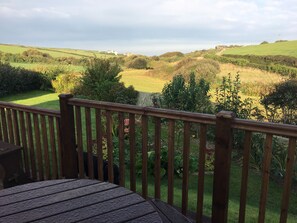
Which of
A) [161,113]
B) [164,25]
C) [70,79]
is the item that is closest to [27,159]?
[161,113]

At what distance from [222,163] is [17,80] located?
13.6 meters

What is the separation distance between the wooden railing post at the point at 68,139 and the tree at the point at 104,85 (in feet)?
20.1

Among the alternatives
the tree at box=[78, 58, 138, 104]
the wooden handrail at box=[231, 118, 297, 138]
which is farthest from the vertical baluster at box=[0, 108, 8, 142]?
the tree at box=[78, 58, 138, 104]

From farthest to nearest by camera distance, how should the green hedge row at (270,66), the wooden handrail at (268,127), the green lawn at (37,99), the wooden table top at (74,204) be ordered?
the green hedge row at (270,66) < the green lawn at (37,99) < the wooden handrail at (268,127) < the wooden table top at (74,204)

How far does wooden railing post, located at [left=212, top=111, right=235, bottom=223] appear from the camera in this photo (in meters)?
1.91

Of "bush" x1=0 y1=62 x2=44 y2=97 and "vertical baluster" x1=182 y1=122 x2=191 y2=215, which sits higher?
"vertical baluster" x1=182 y1=122 x2=191 y2=215

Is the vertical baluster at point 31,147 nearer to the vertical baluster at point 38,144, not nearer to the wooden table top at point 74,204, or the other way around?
the vertical baluster at point 38,144

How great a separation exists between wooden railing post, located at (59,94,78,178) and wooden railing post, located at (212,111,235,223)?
1.53 m

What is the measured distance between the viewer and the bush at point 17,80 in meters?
13.2

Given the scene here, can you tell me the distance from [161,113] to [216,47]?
3523cm

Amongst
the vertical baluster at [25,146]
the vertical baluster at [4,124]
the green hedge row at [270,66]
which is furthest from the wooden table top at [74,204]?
the green hedge row at [270,66]

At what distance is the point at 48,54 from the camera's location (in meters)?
26.8

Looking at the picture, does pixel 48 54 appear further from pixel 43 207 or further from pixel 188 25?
pixel 43 207

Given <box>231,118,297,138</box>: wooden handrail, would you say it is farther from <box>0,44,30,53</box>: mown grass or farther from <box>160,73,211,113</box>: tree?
<box>0,44,30,53</box>: mown grass
